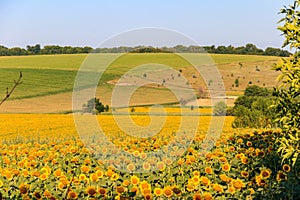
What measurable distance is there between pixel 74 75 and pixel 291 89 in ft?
201

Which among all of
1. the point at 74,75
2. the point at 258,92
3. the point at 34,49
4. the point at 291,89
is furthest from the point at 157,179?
the point at 34,49

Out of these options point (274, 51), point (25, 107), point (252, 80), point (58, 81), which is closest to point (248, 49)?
point (274, 51)

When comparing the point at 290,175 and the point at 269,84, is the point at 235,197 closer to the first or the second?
the point at 290,175

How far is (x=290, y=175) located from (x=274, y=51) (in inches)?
3372

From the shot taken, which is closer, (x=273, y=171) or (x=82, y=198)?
(x=82, y=198)

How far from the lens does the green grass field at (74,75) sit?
50500 millimetres

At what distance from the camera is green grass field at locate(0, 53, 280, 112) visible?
166 ft

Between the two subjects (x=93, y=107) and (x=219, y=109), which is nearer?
(x=219, y=109)

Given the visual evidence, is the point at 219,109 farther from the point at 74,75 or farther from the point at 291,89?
the point at 74,75

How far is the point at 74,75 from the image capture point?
2613 inches

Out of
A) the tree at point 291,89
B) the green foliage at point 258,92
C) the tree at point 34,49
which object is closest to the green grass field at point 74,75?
the green foliage at point 258,92

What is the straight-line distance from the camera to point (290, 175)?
6141 mm

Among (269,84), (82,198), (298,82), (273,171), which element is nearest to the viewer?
Result: (82,198)

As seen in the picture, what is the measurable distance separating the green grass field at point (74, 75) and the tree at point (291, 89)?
39.3 metres
